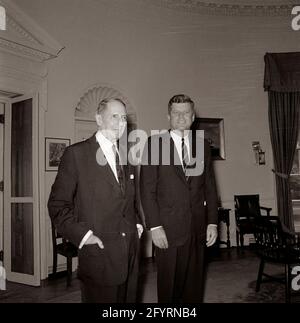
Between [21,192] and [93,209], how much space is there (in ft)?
10.4

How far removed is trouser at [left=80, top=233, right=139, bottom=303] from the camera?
1.73 m

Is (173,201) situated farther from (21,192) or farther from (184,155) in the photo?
(21,192)

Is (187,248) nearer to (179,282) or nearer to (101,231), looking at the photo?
(179,282)

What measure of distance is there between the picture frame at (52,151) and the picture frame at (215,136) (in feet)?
8.86

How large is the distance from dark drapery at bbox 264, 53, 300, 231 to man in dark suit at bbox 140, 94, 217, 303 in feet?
15.9

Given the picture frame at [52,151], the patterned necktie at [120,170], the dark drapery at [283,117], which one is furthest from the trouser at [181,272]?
the dark drapery at [283,117]

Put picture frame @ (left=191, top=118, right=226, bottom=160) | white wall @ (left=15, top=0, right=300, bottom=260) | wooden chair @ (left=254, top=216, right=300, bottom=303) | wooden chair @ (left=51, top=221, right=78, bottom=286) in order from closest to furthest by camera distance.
Result: wooden chair @ (left=254, top=216, right=300, bottom=303)
wooden chair @ (left=51, top=221, right=78, bottom=286)
white wall @ (left=15, top=0, right=300, bottom=260)
picture frame @ (left=191, top=118, right=226, bottom=160)

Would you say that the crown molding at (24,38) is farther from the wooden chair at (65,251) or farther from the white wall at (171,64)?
the wooden chair at (65,251)

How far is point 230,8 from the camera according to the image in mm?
6621

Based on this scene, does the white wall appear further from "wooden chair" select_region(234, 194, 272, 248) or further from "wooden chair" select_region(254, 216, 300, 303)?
"wooden chair" select_region(254, 216, 300, 303)

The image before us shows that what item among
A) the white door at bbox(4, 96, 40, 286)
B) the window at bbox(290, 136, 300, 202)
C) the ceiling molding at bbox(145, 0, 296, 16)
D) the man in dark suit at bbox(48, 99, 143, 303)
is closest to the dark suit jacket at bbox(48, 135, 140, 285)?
the man in dark suit at bbox(48, 99, 143, 303)

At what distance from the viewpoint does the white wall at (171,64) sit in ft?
16.8

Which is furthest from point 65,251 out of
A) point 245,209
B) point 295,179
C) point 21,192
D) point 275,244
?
point 295,179
